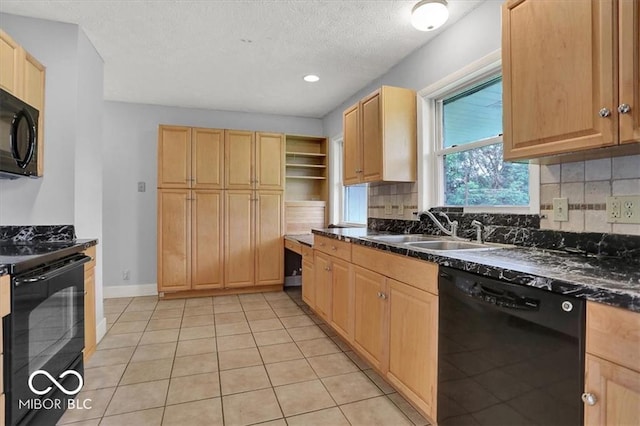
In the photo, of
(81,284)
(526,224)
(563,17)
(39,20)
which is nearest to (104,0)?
(39,20)

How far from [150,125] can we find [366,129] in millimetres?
2975

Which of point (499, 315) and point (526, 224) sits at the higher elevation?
point (526, 224)

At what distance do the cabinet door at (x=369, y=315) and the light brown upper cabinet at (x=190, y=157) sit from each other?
257 centimetres

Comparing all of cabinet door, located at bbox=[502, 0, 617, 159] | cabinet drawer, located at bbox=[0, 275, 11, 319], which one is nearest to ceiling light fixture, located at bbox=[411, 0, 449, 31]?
cabinet door, located at bbox=[502, 0, 617, 159]

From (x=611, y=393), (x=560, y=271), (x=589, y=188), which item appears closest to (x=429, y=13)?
(x=589, y=188)

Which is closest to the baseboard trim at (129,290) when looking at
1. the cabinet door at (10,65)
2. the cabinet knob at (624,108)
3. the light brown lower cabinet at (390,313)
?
the light brown lower cabinet at (390,313)

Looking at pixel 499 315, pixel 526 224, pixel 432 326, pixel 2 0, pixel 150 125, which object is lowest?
pixel 432 326

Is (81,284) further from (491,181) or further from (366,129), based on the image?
(491,181)

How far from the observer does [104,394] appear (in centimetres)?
196

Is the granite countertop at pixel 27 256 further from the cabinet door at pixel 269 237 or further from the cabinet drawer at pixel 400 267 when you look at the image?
the cabinet door at pixel 269 237

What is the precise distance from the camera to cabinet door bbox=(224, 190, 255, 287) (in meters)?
4.21

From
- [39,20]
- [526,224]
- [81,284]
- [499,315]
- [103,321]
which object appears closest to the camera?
[499,315]

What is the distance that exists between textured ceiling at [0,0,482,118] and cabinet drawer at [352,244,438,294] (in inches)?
65.1

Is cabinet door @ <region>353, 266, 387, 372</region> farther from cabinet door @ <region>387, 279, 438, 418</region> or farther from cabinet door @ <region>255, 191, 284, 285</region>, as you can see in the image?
cabinet door @ <region>255, 191, 284, 285</region>
